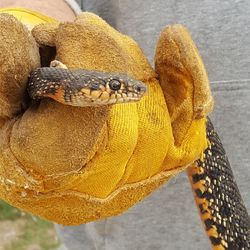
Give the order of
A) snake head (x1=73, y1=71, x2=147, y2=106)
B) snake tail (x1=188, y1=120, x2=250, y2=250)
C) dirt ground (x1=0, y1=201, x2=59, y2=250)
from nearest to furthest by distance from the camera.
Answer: snake head (x1=73, y1=71, x2=147, y2=106) → snake tail (x1=188, y1=120, x2=250, y2=250) → dirt ground (x1=0, y1=201, x2=59, y2=250)

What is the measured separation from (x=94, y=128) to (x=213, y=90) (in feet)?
2.24

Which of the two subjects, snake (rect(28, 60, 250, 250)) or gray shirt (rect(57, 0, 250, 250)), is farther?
gray shirt (rect(57, 0, 250, 250))

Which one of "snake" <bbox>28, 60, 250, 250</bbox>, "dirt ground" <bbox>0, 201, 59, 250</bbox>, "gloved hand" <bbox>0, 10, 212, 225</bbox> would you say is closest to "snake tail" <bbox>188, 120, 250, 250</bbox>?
"snake" <bbox>28, 60, 250, 250</bbox>

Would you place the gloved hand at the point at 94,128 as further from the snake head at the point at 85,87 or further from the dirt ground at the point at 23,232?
the dirt ground at the point at 23,232

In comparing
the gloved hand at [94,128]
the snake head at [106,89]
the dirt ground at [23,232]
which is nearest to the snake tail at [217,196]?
the gloved hand at [94,128]

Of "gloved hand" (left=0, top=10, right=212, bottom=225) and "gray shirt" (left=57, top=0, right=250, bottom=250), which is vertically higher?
"gloved hand" (left=0, top=10, right=212, bottom=225)

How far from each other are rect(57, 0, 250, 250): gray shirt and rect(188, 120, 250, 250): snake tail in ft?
0.36

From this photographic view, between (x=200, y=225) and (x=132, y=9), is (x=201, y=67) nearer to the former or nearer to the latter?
(x=132, y=9)

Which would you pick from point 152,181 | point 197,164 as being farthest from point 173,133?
point 197,164

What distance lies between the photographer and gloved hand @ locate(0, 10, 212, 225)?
4.08 feet

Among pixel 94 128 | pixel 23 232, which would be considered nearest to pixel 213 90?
pixel 94 128

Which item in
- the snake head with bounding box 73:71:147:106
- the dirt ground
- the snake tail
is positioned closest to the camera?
the snake head with bounding box 73:71:147:106

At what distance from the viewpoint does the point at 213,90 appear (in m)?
1.85

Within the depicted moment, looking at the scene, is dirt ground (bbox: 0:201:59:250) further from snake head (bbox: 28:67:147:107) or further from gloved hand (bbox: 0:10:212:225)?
snake head (bbox: 28:67:147:107)
